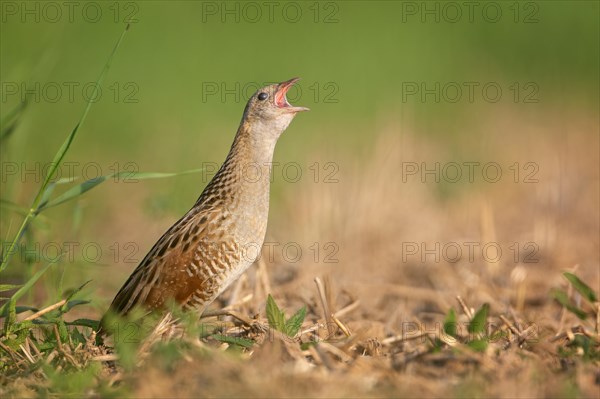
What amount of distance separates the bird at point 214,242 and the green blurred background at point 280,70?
2.37 m

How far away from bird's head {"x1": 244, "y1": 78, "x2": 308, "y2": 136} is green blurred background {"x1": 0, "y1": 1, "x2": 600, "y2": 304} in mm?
2282


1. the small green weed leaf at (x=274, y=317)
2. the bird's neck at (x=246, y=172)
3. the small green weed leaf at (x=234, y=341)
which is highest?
the bird's neck at (x=246, y=172)

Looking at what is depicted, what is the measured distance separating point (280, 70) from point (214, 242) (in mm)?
8742

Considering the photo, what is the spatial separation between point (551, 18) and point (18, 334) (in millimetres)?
12839

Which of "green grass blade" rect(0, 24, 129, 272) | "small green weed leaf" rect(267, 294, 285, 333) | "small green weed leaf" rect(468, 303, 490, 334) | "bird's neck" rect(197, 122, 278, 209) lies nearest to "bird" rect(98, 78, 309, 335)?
"bird's neck" rect(197, 122, 278, 209)

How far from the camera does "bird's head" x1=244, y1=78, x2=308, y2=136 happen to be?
4945 mm

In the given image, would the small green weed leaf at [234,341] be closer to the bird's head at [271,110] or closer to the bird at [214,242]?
the bird at [214,242]

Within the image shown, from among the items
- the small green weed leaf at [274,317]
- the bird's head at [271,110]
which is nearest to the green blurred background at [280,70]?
the bird's head at [271,110]

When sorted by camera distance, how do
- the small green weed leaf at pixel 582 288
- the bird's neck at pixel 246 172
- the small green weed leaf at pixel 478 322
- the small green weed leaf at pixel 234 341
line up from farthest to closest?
the bird's neck at pixel 246 172 → the small green weed leaf at pixel 582 288 → the small green weed leaf at pixel 478 322 → the small green weed leaf at pixel 234 341

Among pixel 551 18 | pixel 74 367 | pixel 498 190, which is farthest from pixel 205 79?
pixel 74 367

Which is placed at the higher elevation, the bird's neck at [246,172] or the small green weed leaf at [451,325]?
A: the bird's neck at [246,172]

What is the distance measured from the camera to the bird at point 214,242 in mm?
4480

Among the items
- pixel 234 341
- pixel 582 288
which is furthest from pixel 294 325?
pixel 582 288

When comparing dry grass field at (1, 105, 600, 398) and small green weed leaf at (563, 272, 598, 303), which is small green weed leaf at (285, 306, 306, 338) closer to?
dry grass field at (1, 105, 600, 398)
